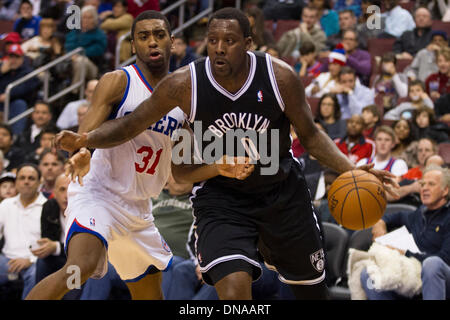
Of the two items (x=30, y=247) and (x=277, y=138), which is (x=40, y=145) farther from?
(x=277, y=138)

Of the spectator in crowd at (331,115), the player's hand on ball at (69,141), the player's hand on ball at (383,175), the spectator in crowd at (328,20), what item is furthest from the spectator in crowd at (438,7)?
the player's hand on ball at (69,141)

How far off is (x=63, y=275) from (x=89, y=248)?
0.91ft

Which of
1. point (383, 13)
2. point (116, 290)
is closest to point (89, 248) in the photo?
point (116, 290)

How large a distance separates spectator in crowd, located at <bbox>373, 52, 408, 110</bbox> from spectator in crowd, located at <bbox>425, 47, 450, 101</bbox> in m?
0.33

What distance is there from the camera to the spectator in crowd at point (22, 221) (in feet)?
23.7

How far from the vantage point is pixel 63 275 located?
13.1ft

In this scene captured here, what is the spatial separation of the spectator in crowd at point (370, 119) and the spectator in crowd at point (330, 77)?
1101 mm

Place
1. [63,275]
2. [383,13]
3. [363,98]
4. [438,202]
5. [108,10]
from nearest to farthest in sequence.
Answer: [63,275] < [438,202] < [363,98] < [383,13] < [108,10]

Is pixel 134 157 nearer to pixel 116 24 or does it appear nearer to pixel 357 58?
pixel 357 58

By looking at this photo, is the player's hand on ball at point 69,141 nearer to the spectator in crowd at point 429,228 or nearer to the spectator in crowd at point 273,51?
the spectator in crowd at point 429,228

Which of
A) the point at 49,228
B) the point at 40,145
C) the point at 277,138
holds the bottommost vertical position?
the point at 40,145

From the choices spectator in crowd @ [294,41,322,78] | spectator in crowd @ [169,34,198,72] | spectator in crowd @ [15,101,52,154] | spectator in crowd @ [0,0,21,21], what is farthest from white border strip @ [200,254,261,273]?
spectator in crowd @ [0,0,21,21]

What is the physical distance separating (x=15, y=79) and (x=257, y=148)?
24.7ft

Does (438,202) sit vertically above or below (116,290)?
above
